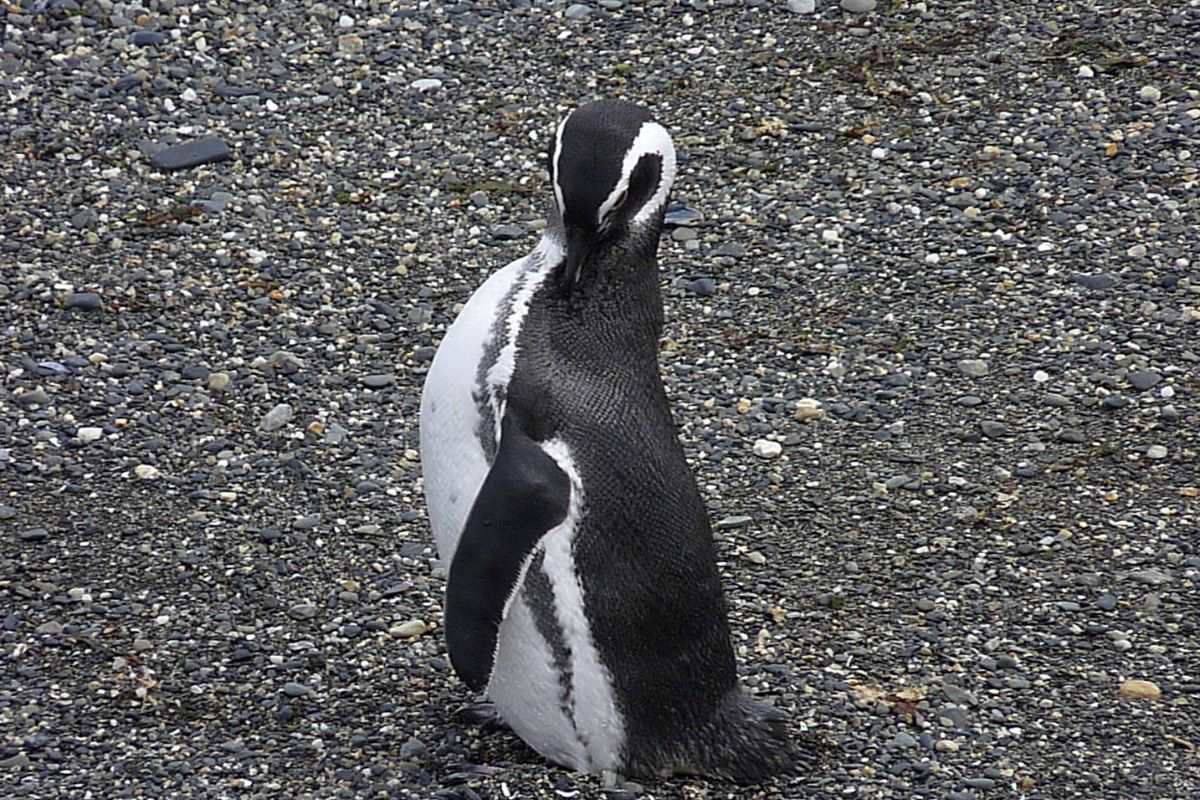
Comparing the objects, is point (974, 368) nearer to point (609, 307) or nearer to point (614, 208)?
point (609, 307)

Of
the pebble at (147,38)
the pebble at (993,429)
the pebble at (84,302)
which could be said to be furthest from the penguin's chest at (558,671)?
the pebble at (147,38)

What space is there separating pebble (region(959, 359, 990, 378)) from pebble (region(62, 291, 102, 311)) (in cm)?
255

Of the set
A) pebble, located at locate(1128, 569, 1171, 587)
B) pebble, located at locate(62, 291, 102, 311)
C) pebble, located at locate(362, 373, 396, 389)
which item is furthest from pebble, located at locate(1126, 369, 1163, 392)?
pebble, located at locate(62, 291, 102, 311)

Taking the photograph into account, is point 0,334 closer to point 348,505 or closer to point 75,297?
point 75,297

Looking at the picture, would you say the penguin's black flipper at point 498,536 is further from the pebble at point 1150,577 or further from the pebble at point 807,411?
the pebble at point 807,411

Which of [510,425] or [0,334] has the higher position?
[510,425]

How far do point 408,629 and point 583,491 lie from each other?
105cm

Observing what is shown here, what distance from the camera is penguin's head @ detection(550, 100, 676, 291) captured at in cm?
348

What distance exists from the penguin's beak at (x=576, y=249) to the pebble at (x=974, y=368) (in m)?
2.25

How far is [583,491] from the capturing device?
361 centimetres

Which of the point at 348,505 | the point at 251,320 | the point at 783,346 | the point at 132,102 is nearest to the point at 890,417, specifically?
the point at 783,346

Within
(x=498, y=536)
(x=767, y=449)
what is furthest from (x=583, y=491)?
(x=767, y=449)

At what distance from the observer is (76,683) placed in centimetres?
434

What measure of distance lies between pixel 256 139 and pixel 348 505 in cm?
204
